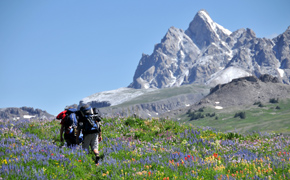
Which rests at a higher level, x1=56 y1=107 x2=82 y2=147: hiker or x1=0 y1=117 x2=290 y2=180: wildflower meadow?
x1=56 y1=107 x2=82 y2=147: hiker

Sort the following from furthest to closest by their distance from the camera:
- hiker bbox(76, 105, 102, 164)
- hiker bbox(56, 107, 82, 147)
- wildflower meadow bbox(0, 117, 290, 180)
A: hiker bbox(56, 107, 82, 147) → hiker bbox(76, 105, 102, 164) → wildflower meadow bbox(0, 117, 290, 180)

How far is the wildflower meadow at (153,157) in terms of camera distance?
8.65m

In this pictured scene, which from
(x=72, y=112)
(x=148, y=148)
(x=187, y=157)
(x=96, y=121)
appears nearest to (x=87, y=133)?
(x=96, y=121)

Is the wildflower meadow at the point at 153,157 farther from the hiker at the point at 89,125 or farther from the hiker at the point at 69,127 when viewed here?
the hiker at the point at 69,127

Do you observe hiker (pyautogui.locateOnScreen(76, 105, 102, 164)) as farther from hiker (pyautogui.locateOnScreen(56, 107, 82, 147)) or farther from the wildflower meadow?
hiker (pyautogui.locateOnScreen(56, 107, 82, 147))

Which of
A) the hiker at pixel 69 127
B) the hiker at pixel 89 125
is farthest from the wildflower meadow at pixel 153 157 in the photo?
the hiker at pixel 69 127

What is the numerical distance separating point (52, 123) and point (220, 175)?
12.3 meters

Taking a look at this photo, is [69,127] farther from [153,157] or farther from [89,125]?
[153,157]

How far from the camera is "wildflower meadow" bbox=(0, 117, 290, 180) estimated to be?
8648 mm

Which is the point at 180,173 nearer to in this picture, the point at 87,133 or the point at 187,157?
the point at 187,157

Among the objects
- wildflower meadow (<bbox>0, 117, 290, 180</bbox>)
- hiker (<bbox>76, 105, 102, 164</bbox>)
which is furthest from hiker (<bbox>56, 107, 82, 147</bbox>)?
hiker (<bbox>76, 105, 102, 164</bbox>)

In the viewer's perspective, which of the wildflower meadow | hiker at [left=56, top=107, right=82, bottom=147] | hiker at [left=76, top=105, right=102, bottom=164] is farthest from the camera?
hiker at [left=56, top=107, right=82, bottom=147]

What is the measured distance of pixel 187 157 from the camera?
1028cm

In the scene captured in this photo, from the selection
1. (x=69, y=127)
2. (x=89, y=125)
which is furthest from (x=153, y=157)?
(x=69, y=127)
